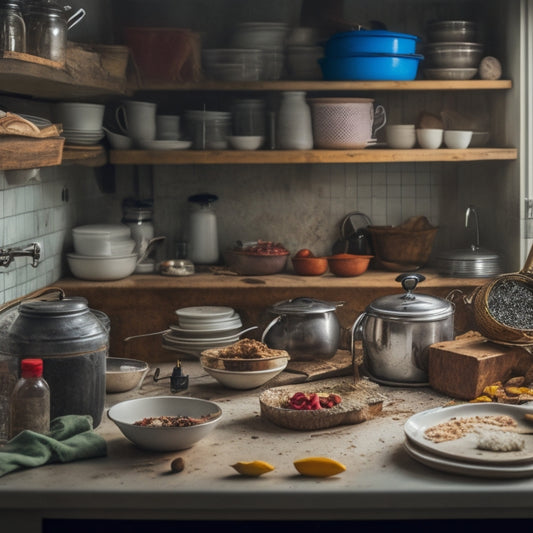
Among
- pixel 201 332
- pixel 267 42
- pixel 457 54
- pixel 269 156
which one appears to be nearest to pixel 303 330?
pixel 201 332

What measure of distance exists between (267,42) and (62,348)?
7.27 ft

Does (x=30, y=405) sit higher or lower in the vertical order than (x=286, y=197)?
lower

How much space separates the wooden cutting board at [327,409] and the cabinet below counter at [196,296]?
110 cm

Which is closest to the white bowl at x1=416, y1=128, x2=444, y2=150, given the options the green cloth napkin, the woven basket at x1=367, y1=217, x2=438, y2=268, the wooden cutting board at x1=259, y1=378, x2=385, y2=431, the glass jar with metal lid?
the woven basket at x1=367, y1=217, x2=438, y2=268

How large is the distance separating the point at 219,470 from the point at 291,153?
2.20 meters

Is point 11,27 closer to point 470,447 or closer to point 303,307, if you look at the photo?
point 303,307

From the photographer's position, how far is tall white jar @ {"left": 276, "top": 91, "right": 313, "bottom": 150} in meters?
4.36

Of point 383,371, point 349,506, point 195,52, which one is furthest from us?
point 195,52

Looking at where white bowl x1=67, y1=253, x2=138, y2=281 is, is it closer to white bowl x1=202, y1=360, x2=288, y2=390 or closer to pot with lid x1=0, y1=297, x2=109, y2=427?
white bowl x1=202, y1=360, x2=288, y2=390

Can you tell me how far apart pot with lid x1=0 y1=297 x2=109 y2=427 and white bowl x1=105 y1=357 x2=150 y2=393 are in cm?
39

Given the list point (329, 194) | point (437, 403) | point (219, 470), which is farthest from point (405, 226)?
point (219, 470)

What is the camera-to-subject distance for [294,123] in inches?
172

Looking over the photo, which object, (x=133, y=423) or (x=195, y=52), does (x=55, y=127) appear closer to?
(x=133, y=423)

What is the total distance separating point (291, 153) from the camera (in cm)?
430
